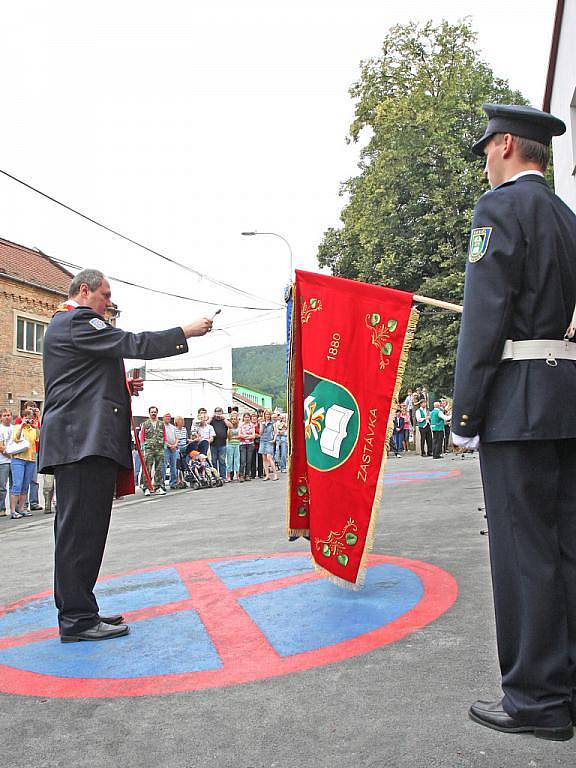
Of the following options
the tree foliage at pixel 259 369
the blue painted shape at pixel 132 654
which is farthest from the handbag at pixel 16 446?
the tree foliage at pixel 259 369

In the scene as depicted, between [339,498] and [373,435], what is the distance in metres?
0.47

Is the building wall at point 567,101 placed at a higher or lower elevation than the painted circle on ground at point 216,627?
higher

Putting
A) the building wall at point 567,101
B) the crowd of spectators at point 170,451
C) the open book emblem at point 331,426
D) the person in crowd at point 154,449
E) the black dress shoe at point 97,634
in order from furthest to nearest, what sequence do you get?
the person in crowd at point 154,449, the crowd of spectators at point 170,451, the building wall at point 567,101, the open book emblem at point 331,426, the black dress shoe at point 97,634

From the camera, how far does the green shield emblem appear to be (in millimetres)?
4883

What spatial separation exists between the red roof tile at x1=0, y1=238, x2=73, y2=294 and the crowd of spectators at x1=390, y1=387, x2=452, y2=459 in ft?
60.5

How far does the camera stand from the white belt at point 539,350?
2.88 meters

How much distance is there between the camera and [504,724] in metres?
2.75

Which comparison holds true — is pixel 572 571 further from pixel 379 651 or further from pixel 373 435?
pixel 373 435

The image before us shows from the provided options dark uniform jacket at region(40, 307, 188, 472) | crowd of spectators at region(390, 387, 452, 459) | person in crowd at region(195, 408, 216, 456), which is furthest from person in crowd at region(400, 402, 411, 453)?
dark uniform jacket at region(40, 307, 188, 472)

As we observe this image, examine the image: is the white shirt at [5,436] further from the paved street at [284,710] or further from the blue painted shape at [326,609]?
the blue painted shape at [326,609]

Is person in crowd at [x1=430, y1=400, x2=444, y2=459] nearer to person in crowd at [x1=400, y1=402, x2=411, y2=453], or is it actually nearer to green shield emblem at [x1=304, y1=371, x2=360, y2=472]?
person in crowd at [x1=400, y1=402, x2=411, y2=453]

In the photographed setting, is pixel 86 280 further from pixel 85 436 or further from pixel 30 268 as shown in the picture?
pixel 30 268

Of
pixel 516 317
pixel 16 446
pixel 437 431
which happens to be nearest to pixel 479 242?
pixel 516 317

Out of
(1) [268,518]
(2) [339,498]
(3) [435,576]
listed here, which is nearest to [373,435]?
(2) [339,498]
